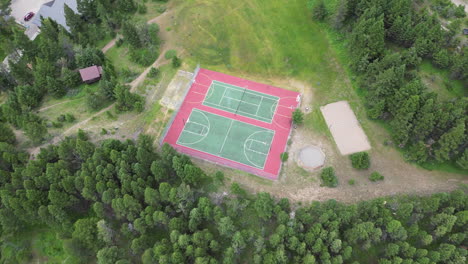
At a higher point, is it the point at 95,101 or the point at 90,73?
the point at 90,73

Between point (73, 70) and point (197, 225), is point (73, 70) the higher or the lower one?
the higher one

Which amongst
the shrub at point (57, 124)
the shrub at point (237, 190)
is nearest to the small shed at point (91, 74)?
the shrub at point (57, 124)

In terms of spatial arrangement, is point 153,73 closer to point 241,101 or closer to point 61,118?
point 241,101

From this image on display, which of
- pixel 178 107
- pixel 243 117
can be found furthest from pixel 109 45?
pixel 243 117

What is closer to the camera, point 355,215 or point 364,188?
point 355,215

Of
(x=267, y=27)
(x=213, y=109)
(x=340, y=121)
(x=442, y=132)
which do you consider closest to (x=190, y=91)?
(x=213, y=109)

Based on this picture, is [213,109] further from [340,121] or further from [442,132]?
[442,132]

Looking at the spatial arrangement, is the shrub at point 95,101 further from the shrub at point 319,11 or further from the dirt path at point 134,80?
the shrub at point 319,11
